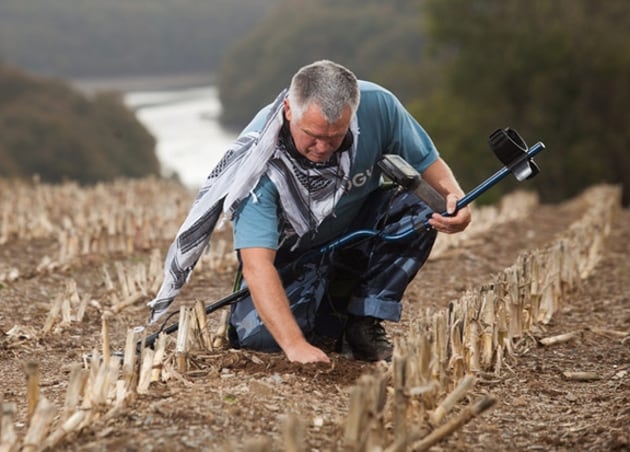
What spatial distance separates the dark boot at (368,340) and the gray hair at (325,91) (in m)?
1.29

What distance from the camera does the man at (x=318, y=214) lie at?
5.12m

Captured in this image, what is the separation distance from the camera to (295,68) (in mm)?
80688

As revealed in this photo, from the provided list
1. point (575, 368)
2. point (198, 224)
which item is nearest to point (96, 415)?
point (198, 224)

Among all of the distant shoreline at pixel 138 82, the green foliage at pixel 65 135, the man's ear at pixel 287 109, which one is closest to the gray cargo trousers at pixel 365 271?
the man's ear at pixel 287 109

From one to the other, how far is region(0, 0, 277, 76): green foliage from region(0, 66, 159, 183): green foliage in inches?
1222

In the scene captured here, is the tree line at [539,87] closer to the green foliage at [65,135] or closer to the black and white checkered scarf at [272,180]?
the green foliage at [65,135]

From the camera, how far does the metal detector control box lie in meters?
5.51

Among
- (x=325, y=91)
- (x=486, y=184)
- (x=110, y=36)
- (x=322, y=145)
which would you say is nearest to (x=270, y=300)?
(x=322, y=145)

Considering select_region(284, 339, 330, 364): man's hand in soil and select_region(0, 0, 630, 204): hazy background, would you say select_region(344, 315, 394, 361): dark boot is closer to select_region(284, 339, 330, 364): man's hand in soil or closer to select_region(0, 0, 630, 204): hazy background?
select_region(284, 339, 330, 364): man's hand in soil

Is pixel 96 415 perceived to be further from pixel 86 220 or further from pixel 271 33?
pixel 271 33

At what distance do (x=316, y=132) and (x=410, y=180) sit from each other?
683mm

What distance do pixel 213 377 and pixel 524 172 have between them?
174 centimetres

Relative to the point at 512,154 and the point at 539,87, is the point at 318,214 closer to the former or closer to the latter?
the point at 512,154

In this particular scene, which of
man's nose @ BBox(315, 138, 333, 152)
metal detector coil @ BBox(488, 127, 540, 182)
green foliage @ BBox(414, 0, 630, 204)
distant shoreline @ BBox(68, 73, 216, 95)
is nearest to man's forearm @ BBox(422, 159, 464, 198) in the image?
metal detector coil @ BBox(488, 127, 540, 182)
